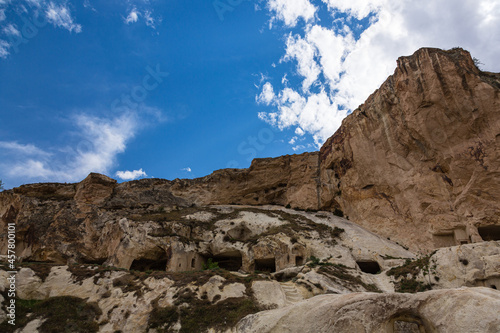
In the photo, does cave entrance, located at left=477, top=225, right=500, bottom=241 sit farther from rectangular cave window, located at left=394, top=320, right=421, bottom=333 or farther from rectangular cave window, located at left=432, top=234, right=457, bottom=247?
rectangular cave window, located at left=394, top=320, right=421, bottom=333

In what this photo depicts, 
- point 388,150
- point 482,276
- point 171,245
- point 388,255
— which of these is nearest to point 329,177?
point 388,150

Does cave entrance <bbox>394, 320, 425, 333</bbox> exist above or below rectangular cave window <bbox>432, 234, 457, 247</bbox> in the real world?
below

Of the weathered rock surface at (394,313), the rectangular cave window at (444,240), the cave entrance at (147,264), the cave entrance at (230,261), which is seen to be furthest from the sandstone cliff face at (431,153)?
the weathered rock surface at (394,313)

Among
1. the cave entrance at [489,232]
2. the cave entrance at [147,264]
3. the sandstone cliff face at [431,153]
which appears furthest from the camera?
the cave entrance at [147,264]

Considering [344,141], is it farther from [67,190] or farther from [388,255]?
[67,190]

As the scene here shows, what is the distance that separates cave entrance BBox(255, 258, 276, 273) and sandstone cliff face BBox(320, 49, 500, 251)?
1239cm

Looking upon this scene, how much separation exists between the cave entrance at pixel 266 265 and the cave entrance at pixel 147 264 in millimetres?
8948

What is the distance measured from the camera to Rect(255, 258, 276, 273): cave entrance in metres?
29.6

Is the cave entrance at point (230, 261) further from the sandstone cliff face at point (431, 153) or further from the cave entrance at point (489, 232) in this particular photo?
the cave entrance at point (489, 232)

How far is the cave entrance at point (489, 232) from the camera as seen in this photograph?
27344 millimetres

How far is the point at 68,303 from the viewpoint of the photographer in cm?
1900

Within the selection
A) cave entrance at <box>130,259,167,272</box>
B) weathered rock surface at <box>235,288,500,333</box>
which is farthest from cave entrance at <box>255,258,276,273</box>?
weathered rock surface at <box>235,288,500,333</box>

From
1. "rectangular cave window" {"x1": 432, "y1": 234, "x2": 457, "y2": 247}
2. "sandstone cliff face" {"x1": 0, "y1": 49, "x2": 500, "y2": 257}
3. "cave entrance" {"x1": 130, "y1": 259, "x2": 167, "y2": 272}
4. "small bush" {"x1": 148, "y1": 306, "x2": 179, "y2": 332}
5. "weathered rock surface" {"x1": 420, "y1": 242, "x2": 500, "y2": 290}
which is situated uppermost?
"sandstone cliff face" {"x1": 0, "y1": 49, "x2": 500, "y2": 257}

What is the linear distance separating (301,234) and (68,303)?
20.3 metres
